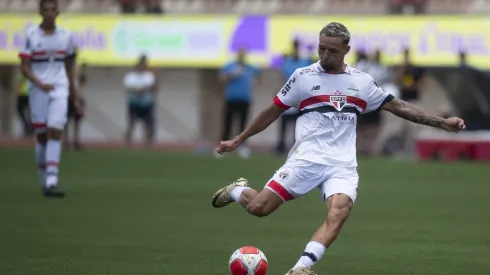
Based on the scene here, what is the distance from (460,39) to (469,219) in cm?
1631

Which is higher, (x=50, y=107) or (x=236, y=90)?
(x=50, y=107)

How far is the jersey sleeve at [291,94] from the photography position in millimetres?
9547

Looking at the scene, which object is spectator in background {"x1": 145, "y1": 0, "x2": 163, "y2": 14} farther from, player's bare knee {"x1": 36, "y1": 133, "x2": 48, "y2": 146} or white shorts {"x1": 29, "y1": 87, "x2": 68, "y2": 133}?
→ white shorts {"x1": 29, "y1": 87, "x2": 68, "y2": 133}

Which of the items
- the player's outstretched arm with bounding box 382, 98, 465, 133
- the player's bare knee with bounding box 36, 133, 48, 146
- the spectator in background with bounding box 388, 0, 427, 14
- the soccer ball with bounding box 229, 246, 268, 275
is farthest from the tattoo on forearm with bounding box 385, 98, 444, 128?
the spectator in background with bounding box 388, 0, 427, 14

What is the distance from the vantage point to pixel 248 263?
9062mm

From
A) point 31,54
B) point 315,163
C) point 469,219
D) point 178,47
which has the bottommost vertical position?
point 178,47

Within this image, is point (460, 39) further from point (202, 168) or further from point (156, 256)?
point (156, 256)

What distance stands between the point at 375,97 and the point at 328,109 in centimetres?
42

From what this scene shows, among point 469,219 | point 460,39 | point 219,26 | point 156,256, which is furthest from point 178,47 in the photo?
point 156,256

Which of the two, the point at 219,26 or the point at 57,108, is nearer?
the point at 57,108

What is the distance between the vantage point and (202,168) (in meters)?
23.8

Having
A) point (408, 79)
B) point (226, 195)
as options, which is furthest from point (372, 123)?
point (226, 195)

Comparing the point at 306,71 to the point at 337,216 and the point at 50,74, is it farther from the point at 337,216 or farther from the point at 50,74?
the point at 50,74

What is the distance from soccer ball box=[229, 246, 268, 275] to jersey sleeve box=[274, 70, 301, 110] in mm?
1196
